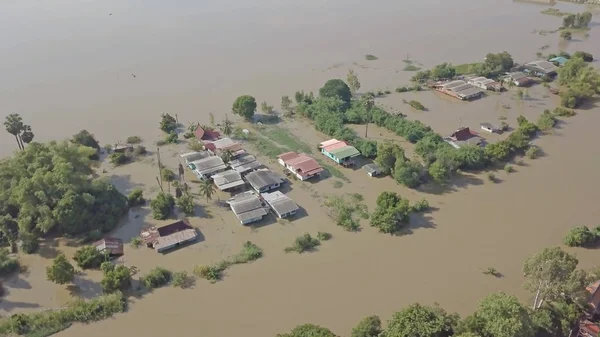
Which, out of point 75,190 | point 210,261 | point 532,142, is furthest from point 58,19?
point 532,142

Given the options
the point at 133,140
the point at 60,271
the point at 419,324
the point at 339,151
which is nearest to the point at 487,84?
the point at 339,151

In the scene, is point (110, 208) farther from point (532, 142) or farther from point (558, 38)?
point (558, 38)

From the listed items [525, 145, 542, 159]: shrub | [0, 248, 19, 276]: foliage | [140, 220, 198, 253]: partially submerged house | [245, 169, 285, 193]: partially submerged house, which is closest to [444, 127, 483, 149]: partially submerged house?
[525, 145, 542, 159]: shrub

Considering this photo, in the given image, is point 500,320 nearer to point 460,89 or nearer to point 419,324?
point 419,324

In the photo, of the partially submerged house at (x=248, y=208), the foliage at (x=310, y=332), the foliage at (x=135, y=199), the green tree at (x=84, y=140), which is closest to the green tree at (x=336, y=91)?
the partially submerged house at (x=248, y=208)

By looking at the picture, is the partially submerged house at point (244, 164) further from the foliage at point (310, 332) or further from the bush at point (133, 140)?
the foliage at point (310, 332)

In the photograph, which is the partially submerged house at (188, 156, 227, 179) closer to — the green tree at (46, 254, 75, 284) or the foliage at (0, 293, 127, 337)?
the green tree at (46, 254, 75, 284)
